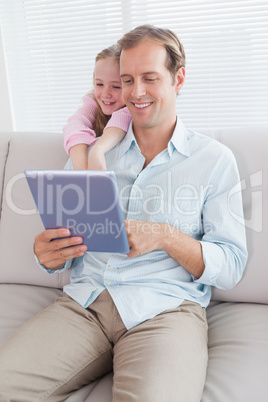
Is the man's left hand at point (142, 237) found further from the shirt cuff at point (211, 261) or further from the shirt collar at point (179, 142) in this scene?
the shirt collar at point (179, 142)

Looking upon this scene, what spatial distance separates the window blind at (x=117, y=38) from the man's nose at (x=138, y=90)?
766mm

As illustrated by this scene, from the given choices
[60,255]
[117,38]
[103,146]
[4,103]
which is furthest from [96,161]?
[4,103]

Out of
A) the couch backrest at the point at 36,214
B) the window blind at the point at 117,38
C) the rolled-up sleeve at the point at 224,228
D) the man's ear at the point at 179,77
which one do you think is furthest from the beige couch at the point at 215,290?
the window blind at the point at 117,38

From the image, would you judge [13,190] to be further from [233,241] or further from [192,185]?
[233,241]

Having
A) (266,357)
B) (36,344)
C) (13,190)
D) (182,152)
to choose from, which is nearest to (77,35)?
(13,190)

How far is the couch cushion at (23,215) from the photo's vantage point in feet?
5.10

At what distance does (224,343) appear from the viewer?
3.98ft

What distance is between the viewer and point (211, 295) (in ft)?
4.70

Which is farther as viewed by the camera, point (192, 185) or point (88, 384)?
point (192, 185)

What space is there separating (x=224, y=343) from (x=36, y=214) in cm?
84

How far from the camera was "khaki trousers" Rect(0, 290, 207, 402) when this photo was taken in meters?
0.96

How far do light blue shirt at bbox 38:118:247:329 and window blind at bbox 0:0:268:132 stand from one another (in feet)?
2.33

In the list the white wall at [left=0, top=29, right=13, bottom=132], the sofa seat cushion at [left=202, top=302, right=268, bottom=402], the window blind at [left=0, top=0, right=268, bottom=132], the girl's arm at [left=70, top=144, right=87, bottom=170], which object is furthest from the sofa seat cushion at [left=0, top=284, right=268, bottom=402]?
the white wall at [left=0, top=29, right=13, bottom=132]

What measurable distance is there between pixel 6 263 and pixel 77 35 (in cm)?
128
